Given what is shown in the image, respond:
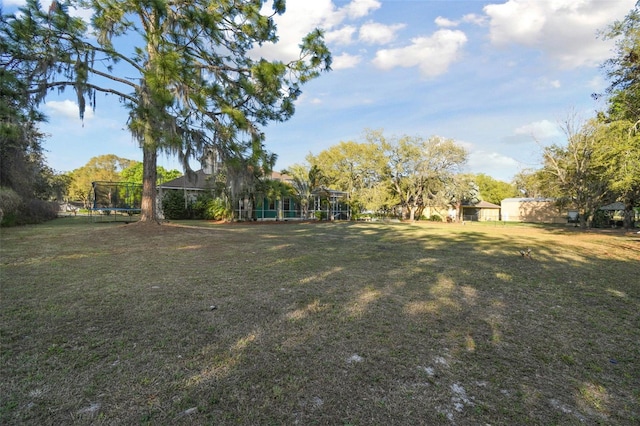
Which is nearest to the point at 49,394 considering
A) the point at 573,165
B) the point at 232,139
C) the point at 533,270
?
the point at 533,270

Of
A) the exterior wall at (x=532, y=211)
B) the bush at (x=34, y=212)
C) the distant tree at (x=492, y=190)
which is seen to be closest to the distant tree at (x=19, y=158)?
the bush at (x=34, y=212)

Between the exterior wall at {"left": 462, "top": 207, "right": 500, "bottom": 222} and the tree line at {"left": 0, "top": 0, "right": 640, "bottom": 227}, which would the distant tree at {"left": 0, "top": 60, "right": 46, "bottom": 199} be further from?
the exterior wall at {"left": 462, "top": 207, "right": 500, "bottom": 222}

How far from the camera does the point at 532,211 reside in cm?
3984

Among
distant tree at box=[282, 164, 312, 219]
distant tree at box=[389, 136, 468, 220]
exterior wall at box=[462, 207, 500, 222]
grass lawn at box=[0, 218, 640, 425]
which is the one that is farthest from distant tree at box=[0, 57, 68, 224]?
exterior wall at box=[462, 207, 500, 222]

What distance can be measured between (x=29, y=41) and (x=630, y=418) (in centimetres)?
1269

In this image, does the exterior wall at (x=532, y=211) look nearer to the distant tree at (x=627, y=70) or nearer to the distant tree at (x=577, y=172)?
the distant tree at (x=577, y=172)

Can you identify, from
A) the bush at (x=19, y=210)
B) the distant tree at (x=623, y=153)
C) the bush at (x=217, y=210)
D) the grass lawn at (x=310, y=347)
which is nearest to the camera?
the grass lawn at (x=310, y=347)

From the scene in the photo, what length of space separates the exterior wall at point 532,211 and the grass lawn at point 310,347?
3817 centimetres

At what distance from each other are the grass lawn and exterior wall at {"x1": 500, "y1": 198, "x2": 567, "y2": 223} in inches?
1503

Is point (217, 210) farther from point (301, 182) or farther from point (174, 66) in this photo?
point (174, 66)

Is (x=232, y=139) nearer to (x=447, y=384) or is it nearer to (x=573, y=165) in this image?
(x=447, y=384)

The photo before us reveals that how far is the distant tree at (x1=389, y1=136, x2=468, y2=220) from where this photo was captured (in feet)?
105

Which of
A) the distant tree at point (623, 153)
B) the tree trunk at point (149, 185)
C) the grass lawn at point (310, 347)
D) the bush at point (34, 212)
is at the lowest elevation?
the grass lawn at point (310, 347)

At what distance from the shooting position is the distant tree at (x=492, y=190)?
59.8 metres
